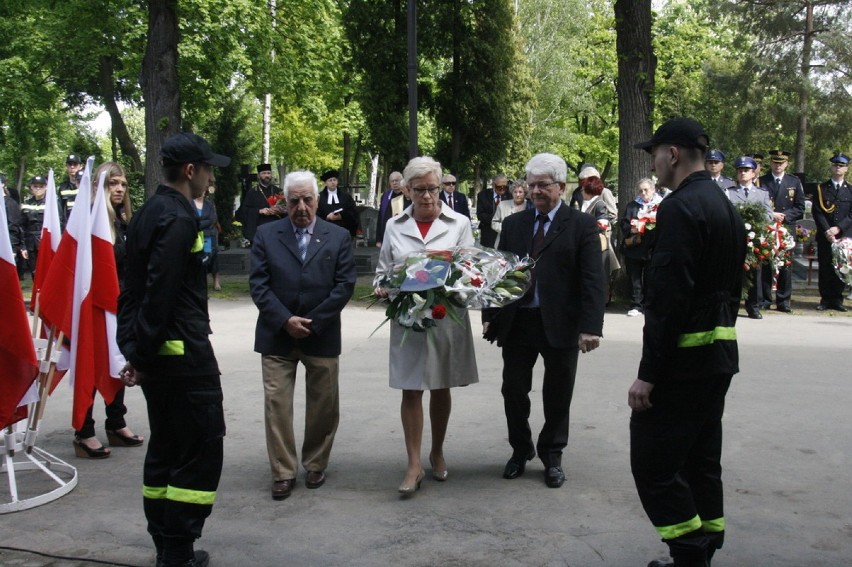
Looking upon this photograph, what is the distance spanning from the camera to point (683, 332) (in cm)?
425

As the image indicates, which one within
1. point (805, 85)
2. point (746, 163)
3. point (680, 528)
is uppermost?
point (805, 85)

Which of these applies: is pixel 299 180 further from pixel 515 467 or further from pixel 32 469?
pixel 32 469

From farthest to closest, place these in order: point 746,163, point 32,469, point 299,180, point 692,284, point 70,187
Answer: point 746,163, point 70,187, point 32,469, point 299,180, point 692,284

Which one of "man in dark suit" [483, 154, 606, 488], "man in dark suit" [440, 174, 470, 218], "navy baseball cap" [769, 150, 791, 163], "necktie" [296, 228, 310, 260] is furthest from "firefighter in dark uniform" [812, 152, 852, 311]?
"necktie" [296, 228, 310, 260]

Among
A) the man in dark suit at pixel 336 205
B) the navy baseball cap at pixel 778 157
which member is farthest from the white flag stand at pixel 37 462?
the navy baseball cap at pixel 778 157

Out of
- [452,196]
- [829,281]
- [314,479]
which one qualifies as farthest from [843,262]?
[314,479]

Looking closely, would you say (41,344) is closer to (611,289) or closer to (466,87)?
(611,289)

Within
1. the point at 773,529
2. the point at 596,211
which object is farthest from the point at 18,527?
the point at 596,211

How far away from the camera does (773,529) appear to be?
5211mm

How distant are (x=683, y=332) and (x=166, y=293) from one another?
2.38 meters

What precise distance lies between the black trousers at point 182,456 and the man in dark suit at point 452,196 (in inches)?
463

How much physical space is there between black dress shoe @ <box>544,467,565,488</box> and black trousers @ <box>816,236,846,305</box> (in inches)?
400

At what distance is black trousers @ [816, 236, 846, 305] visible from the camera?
14711 mm

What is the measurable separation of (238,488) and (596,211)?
8.34m
